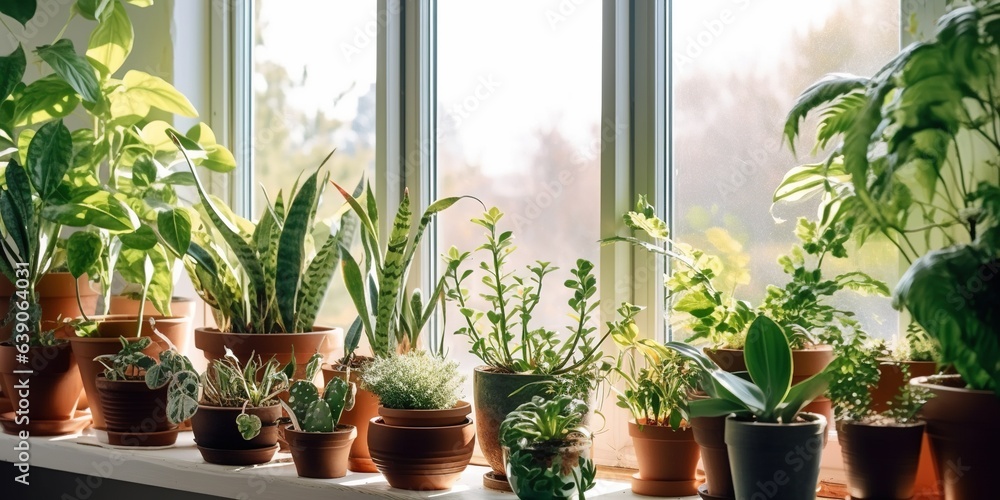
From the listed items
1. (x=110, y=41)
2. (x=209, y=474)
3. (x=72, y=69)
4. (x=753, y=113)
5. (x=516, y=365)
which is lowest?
(x=209, y=474)

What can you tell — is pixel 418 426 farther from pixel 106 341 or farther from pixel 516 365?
pixel 106 341

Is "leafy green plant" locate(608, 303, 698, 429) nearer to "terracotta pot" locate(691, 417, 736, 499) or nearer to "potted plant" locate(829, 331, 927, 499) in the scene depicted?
"terracotta pot" locate(691, 417, 736, 499)

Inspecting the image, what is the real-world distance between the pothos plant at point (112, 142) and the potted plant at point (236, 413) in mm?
306

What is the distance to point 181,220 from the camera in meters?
1.74

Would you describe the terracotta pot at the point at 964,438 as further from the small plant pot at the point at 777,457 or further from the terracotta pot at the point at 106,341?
the terracotta pot at the point at 106,341

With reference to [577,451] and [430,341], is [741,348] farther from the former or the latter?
[430,341]

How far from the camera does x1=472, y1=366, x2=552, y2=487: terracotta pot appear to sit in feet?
5.05

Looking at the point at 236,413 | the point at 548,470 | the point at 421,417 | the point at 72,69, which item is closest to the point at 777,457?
the point at 548,470

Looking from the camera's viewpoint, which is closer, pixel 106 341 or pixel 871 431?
pixel 871 431

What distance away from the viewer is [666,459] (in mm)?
1499

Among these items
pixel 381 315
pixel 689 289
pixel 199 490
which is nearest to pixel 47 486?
pixel 199 490

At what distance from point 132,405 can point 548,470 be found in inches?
36.8

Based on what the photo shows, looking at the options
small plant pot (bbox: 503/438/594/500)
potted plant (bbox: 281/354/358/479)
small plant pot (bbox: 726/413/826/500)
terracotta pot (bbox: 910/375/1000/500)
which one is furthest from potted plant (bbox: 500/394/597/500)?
terracotta pot (bbox: 910/375/1000/500)

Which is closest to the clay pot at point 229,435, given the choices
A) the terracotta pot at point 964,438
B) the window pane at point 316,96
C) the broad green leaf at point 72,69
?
the window pane at point 316,96
